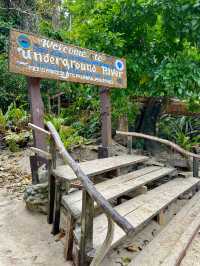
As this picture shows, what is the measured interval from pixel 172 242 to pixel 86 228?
0.95 m

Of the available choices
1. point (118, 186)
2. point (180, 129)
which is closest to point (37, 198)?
point (118, 186)

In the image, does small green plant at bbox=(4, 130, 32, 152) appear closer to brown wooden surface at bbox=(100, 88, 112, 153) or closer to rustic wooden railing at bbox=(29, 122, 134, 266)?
brown wooden surface at bbox=(100, 88, 112, 153)

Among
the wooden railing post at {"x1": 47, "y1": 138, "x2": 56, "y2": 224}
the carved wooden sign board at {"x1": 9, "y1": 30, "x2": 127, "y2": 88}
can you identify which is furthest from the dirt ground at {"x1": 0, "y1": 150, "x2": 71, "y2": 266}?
the carved wooden sign board at {"x1": 9, "y1": 30, "x2": 127, "y2": 88}

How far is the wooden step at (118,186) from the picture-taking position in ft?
8.21

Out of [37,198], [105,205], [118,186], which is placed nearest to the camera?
[105,205]

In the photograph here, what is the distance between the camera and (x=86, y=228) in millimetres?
1999

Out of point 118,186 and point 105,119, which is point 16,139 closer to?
point 105,119

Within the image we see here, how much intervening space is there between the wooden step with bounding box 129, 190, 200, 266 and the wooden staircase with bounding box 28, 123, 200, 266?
61 mm

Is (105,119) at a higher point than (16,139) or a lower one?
higher

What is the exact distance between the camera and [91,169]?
3119 mm

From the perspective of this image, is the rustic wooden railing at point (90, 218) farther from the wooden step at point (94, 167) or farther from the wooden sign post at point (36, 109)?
the wooden sign post at point (36, 109)

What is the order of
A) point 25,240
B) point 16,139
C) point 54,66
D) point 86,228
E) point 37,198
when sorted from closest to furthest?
point 86,228 → point 25,240 → point 37,198 → point 54,66 → point 16,139

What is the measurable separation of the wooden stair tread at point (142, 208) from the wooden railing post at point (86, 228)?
9cm

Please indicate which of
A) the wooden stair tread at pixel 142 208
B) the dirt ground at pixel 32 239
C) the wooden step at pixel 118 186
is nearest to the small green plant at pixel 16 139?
the dirt ground at pixel 32 239
